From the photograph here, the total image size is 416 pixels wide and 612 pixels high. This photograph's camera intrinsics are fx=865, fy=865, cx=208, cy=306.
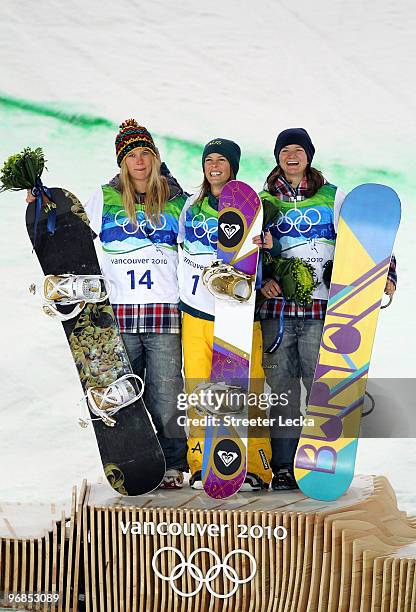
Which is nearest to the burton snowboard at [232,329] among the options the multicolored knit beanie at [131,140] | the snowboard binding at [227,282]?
the snowboard binding at [227,282]

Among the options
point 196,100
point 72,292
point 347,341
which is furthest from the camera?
point 196,100

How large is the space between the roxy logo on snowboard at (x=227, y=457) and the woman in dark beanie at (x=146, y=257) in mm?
193

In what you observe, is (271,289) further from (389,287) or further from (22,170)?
(22,170)

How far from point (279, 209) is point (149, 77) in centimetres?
111

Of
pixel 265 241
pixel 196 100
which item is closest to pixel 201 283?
pixel 265 241

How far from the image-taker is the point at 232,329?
275cm

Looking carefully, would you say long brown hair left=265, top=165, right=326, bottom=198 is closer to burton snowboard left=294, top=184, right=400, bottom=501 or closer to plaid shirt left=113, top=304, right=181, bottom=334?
burton snowboard left=294, top=184, right=400, bottom=501

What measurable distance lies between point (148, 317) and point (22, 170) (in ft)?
2.07

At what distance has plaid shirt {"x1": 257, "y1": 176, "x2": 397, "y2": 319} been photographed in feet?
9.21

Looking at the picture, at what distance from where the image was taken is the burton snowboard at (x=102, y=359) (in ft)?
9.29

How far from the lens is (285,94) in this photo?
140 inches

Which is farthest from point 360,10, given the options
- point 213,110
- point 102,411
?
point 102,411

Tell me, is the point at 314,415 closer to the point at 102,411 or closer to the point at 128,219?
the point at 102,411

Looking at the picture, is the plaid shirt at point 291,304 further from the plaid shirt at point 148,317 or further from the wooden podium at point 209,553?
the wooden podium at point 209,553
